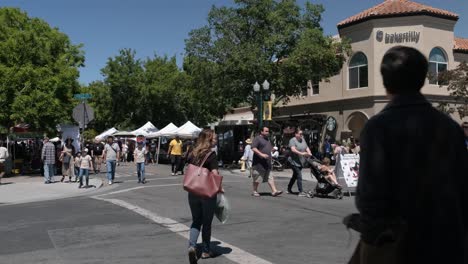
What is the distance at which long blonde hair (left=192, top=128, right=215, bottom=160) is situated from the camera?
251 inches

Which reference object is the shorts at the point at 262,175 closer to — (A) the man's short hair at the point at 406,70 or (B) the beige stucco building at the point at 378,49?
(A) the man's short hair at the point at 406,70

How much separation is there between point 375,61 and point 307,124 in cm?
697

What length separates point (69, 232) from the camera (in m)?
8.72

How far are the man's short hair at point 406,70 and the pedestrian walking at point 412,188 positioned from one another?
0.26 feet

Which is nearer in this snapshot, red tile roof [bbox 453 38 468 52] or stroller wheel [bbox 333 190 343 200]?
stroller wheel [bbox 333 190 343 200]

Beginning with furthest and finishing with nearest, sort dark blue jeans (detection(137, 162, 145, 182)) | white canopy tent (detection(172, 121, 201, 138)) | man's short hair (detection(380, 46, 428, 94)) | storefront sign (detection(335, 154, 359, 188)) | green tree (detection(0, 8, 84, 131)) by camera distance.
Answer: white canopy tent (detection(172, 121, 201, 138)) → green tree (detection(0, 8, 84, 131)) → dark blue jeans (detection(137, 162, 145, 182)) → storefront sign (detection(335, 154, 359, 188)) → man's short hair (detection(380, 46, 428, 94))

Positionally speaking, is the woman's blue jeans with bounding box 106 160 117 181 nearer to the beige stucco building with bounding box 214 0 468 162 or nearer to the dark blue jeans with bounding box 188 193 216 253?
the dark blue jeans with bounding box 188 193 216 253

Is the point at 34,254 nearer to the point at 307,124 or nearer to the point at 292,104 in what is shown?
the point at 307,124

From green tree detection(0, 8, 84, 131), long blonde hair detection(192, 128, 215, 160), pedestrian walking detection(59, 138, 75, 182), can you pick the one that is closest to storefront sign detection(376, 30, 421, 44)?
green tree detection(0, 8, 84, 131)

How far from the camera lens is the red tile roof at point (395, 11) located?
30578 mm

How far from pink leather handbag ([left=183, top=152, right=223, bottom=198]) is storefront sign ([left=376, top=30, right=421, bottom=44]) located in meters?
26.9

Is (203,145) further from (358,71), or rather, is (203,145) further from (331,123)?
(331,123)

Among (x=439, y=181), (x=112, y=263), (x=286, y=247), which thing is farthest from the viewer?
(x=286, y=247)

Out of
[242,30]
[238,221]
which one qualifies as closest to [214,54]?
[242,30]
